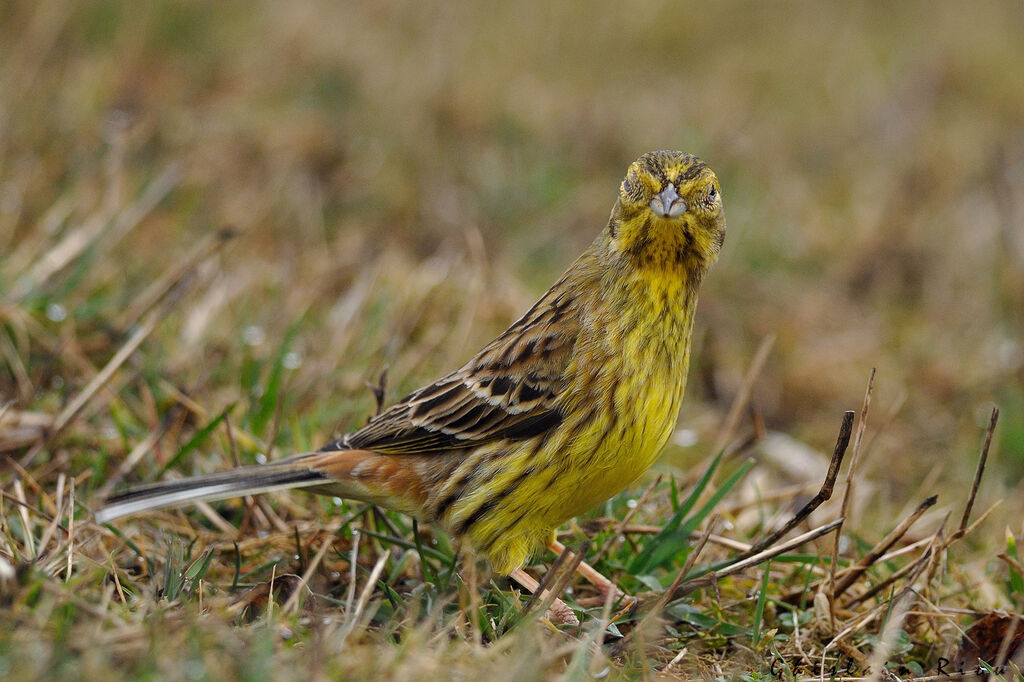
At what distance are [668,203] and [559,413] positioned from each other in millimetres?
800

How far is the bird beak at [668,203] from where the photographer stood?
13.1 ft

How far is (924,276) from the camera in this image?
7695 mm

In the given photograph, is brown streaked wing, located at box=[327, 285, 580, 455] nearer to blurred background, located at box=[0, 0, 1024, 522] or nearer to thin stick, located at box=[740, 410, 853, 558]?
blurred background, located at box=[0, 0, 1024, 522]

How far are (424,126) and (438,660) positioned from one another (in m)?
5.89

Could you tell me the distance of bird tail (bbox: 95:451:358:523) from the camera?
371 centimetres

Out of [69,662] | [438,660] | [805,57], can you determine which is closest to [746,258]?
[805,57]

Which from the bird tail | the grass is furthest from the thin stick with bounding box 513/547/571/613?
the bird tail

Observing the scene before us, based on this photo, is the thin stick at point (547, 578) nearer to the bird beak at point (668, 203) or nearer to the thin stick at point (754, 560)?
the thin stick at point (754, 560)

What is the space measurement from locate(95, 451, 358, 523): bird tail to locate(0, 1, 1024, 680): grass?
0.63 feet

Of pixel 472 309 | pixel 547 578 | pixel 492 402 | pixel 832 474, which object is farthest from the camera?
→ pixel 472 309

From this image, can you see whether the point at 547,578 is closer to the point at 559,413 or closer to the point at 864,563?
the point at 559,413

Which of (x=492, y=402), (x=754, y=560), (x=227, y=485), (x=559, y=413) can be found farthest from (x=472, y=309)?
(x=754, y=560)

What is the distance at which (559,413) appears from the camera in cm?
405

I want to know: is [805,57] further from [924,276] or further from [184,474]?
[184,474]
